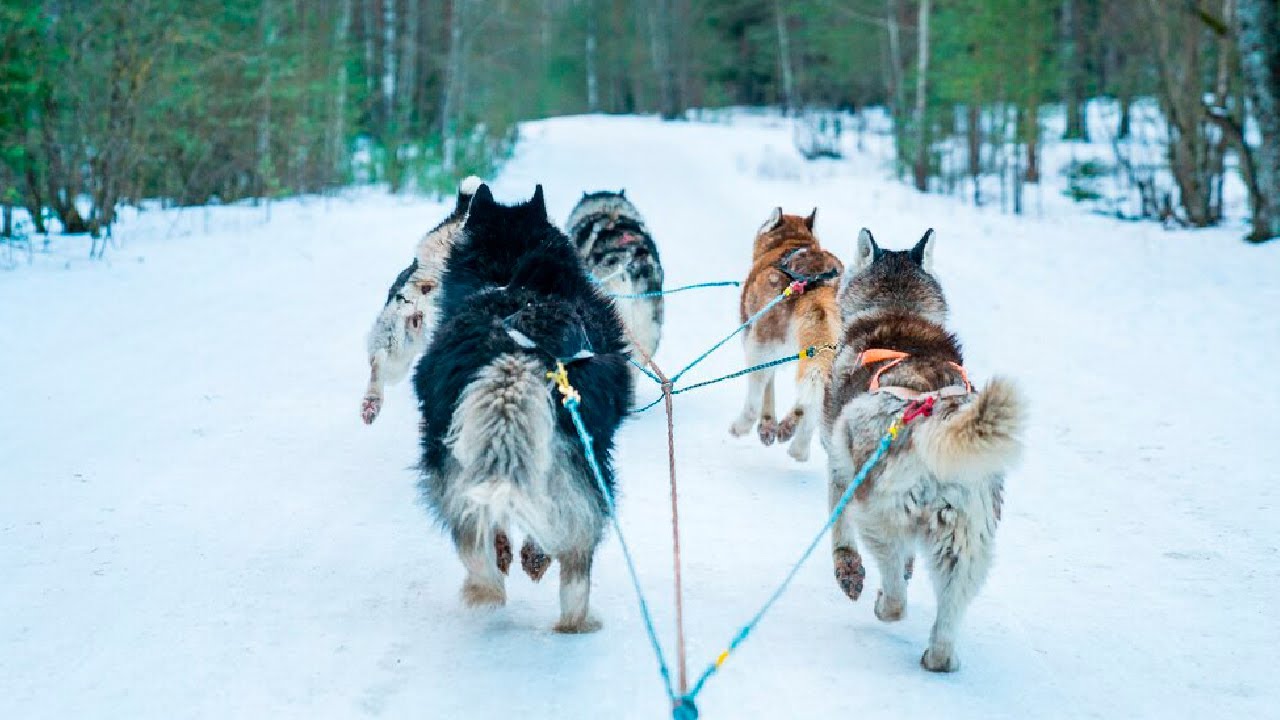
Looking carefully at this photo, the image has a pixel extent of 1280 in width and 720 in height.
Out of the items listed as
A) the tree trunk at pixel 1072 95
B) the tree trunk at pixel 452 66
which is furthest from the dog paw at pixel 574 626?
the tree trunk at pixel 1072 95

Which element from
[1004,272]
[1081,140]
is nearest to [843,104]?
[1081,140]

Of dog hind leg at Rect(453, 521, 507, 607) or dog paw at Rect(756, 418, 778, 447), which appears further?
dog paw at Rect(756, 418, 778, 447)

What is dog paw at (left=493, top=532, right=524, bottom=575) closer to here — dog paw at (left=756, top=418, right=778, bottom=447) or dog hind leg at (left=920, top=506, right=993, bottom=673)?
dog hind leg at (left=920, top=506, right=993, bottom=673)

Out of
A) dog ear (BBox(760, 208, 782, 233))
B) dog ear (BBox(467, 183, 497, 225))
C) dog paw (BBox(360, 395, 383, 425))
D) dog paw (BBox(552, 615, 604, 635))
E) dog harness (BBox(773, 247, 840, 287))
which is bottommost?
dog paw (BBox(552, 615, 604, 635))

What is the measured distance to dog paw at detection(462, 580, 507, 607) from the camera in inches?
121

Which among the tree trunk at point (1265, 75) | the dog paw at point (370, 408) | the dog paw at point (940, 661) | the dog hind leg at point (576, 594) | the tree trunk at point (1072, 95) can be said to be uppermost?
the tree trunk at point (1072, 95)

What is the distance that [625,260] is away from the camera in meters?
6.16

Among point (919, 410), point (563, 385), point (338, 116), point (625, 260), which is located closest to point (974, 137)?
point (338, 116)

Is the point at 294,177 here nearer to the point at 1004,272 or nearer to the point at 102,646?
the point at 1004,272

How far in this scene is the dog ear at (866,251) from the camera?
414 cm

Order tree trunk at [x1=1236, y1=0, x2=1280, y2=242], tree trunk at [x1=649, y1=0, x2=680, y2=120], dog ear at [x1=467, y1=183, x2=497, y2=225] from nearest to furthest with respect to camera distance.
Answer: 1. dog ear at [x1=467, y1=183, x2=497, y2=225]
2. tree trunk at [x1=1236, y1=0, x2=1280, y2=242]
3. tree trunk at [x1=649, y1=0, x2=680, y2=120]

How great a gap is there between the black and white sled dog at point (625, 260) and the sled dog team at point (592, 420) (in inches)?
83.1

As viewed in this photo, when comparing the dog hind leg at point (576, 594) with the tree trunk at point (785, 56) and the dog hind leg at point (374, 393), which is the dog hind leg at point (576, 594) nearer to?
the dog hind leg at point (374, 393)

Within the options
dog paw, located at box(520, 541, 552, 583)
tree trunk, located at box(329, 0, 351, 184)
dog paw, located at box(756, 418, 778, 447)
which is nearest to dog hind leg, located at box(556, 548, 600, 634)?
dog paw, located at box(520, 541, 552, 583)
